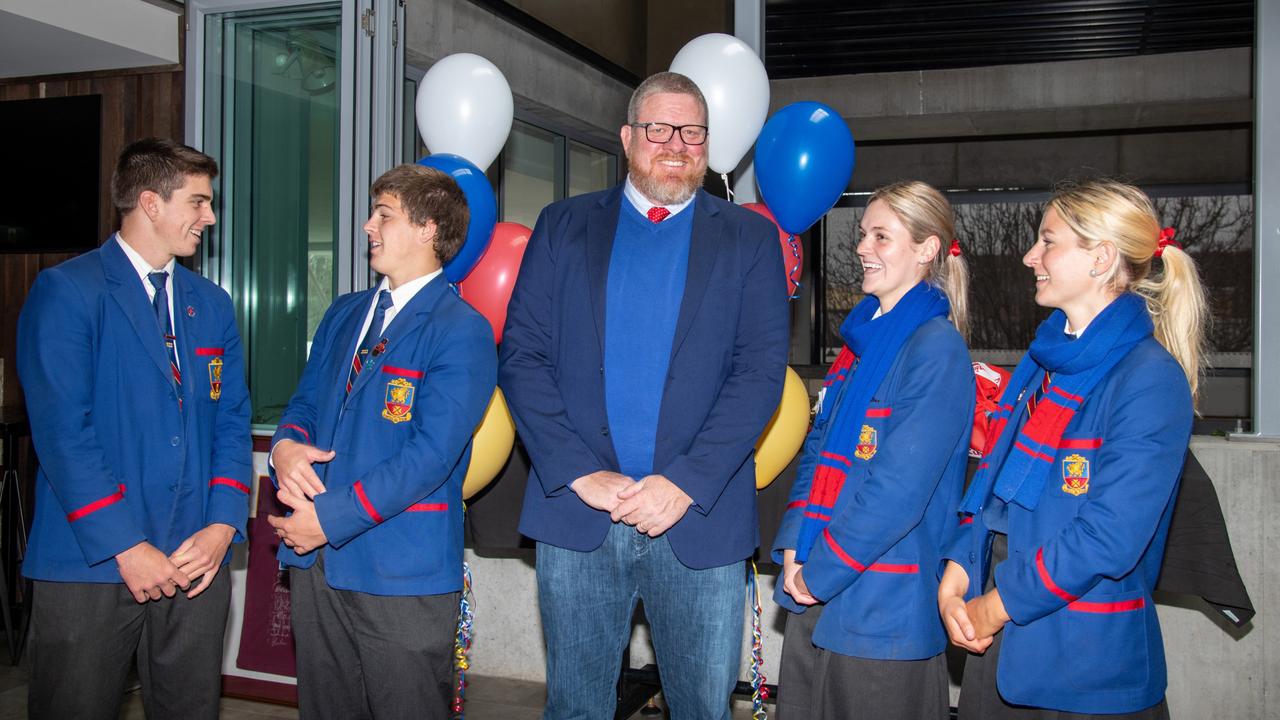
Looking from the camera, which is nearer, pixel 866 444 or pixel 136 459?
pixel 866 444

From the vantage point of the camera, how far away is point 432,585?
1967 millimetres

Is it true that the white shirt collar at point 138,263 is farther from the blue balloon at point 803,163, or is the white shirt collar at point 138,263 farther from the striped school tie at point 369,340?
the blue balloon at point 803,163

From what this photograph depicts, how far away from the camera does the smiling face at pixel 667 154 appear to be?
1930mm

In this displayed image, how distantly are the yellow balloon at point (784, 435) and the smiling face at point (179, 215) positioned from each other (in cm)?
146

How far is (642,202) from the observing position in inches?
78.2

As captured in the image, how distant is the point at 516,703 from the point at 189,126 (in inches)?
95.3

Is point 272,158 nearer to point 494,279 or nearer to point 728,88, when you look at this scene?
point 494,279

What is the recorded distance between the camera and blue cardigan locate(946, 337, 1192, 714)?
1.55 m

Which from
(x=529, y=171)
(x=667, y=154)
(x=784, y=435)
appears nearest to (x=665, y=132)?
(x=667, y=154)

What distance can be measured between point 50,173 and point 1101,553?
5011 millimetres

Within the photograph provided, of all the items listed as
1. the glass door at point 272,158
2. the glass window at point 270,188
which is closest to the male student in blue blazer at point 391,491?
the glass door at point 272,158

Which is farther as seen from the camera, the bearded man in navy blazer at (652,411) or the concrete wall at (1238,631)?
the concrete wall at (1238,631)

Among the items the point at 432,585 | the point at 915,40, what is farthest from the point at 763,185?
the point at 915,40

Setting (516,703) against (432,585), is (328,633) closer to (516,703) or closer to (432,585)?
(432,585)
